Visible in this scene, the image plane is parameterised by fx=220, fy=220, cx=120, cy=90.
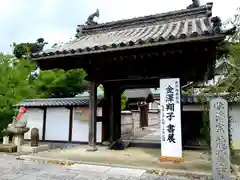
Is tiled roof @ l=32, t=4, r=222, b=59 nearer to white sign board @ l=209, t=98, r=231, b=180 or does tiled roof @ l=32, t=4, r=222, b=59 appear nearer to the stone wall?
white sign board @ l=209, t=98, r=231, b=180

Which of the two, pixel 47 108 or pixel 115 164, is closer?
pixel 115 164

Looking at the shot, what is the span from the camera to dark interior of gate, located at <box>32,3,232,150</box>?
18.8 feet

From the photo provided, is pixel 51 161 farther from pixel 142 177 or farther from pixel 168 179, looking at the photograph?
pixel 168 179

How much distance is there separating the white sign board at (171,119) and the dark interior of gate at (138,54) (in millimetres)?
480

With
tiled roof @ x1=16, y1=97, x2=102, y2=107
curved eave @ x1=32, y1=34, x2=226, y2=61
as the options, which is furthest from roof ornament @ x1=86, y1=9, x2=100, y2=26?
curved eave @ x1=32, y1=34, x2=226, y2=61

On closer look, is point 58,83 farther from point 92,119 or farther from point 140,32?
point 140,32

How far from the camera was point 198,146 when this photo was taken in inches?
372

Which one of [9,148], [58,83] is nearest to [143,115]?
[58,83]

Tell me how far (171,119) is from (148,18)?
489cm

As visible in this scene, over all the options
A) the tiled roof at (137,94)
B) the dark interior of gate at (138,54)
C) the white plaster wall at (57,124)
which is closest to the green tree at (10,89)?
the white plaster wall at (57,124)

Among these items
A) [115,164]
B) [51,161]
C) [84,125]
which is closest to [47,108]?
[84,125]

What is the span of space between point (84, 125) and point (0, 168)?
535 centimetres

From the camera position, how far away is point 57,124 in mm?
11828

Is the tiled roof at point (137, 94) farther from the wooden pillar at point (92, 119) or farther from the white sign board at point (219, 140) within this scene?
the white sign board at point (219, 140)
